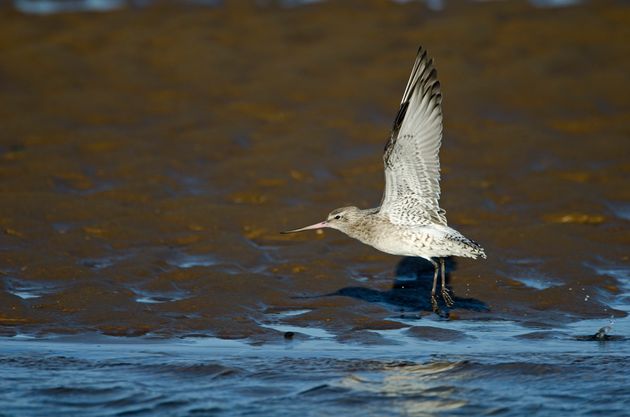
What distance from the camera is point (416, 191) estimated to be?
27.4 ft

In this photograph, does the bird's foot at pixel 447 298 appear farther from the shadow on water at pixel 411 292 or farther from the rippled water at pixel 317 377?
the rippled water at pixel 317 377

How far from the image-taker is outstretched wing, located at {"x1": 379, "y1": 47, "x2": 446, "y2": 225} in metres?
8.05

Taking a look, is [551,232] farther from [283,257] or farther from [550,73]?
[550,73]

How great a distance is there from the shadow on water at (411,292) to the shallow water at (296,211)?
3cm

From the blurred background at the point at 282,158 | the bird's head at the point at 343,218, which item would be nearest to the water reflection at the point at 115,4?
the blurred background at the point at 282,158

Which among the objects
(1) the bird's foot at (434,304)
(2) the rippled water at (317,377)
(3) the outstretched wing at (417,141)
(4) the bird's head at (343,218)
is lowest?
(2) the rippled water at (317,377)

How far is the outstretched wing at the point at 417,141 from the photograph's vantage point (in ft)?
26.4

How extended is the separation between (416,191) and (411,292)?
3.70ft

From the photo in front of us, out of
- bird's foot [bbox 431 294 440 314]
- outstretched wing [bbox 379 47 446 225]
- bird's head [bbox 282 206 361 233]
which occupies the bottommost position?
bird's foot [bbox 431 294 440 314]

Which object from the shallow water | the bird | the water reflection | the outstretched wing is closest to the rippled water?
the shallow water

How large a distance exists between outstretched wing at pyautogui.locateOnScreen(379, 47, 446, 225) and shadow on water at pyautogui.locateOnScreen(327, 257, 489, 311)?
3.24 ft

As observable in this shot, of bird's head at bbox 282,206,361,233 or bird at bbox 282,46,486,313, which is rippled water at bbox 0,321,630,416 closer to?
bird at bbox 282,46,486,313

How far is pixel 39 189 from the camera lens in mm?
10594

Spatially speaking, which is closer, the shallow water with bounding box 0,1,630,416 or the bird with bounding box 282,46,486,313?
the shallow water with bounding box 0,1,630,416
